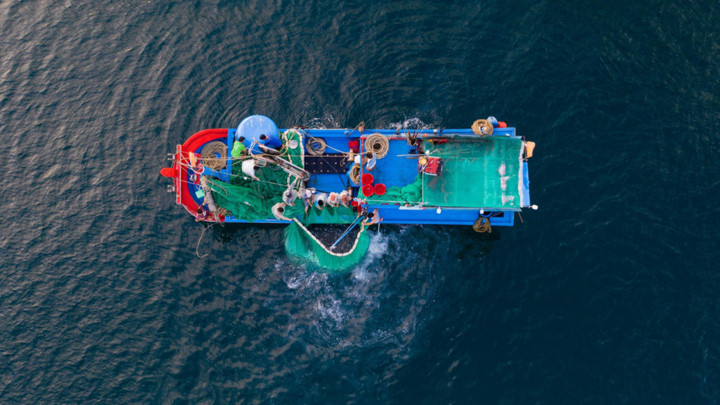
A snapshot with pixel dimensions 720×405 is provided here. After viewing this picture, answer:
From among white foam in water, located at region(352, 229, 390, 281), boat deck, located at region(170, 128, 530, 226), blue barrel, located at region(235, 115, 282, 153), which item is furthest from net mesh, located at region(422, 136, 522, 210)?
blue barrel, located at region(235, 115, 282, 153)

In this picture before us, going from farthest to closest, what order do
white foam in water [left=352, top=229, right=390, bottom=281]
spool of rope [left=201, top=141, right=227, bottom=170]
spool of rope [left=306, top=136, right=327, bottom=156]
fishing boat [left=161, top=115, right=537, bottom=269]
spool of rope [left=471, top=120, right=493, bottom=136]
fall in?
white foam in water [left=352, top=229, right=390, bottom=281] < spool of rope [left=201, top=141, right=227, bottom=170] < spool of rope [left=306, top=136, right=327, bottom=156] < fishing boat [left=161, top=115, right=537, bottom=269] < spool of rope [left=471, top=120, right=493, bottom=136]

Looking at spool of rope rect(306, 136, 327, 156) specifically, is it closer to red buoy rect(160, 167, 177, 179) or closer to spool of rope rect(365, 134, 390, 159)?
spool of rope rect(365, 134, 390, 159)

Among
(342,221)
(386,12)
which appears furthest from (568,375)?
(386,12)

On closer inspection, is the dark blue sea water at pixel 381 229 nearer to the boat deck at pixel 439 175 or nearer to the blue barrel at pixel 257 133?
the boat deck at pixel 439 175

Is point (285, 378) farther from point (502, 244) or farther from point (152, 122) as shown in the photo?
point (152, 122)

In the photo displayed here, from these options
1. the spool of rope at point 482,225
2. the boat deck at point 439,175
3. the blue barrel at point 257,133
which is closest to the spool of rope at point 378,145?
the boat deck at point 439,175
